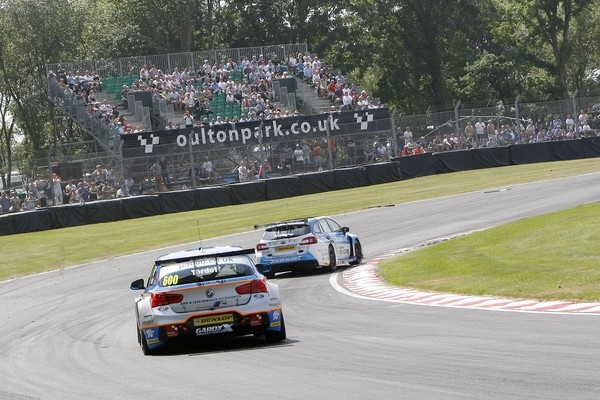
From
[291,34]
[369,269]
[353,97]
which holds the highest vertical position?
[291,34]

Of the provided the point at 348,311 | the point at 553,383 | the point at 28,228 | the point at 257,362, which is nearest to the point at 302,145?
the point at 28,228

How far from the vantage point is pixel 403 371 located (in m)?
10.8

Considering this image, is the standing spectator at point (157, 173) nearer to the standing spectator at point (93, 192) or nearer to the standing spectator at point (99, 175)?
the standing spectator at point (99, 175)

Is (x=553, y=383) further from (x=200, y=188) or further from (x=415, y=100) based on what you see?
(x=415, y=100)

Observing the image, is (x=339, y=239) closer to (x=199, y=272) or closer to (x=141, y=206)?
(x=199, y=272)

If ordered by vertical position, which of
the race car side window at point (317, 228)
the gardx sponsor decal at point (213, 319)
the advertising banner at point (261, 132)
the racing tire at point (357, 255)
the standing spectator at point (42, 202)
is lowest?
the racing tire at point (357, 255)

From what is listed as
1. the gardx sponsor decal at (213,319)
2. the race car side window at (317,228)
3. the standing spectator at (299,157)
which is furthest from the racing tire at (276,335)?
the standing spectator at (299,157)

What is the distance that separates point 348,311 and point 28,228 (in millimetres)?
27598

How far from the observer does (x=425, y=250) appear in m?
26.2

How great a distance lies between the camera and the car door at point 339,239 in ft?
85.8

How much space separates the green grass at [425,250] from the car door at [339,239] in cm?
149

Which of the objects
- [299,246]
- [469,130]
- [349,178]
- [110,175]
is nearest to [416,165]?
[469,130]

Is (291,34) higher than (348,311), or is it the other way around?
(291,34)

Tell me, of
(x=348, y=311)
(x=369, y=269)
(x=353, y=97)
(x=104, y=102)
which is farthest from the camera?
(x=353, y=97)
